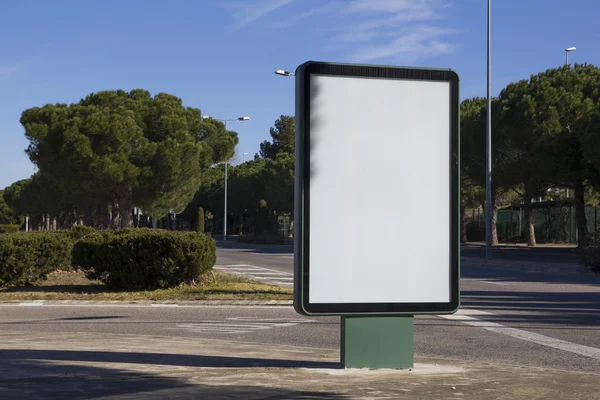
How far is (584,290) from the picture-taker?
19.7m

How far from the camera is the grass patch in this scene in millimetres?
16859

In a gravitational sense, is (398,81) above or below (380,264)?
above

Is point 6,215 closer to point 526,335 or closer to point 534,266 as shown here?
point 534,266

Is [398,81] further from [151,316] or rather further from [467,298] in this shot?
[467,298]

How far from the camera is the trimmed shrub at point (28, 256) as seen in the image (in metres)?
17.6

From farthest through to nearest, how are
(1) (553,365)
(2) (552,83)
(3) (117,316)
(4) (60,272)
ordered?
(2) (552,83) → (4) (60,272) → (3) (117,316) → (1) (553,365)

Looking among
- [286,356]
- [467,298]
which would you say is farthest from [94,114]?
[286,356]

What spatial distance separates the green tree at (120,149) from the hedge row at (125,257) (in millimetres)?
23363

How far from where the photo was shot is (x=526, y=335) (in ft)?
38.0

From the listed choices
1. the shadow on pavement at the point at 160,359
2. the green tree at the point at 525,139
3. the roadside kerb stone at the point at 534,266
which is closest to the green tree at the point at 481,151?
the green tree at the point at 525,139

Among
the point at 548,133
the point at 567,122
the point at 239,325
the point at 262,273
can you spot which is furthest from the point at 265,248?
the point at 239,325

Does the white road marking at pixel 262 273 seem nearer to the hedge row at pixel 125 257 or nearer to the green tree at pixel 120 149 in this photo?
the hedge row at pixel 125 257

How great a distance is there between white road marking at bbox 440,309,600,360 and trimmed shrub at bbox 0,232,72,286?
30.7 ft

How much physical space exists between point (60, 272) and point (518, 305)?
12545 mm
